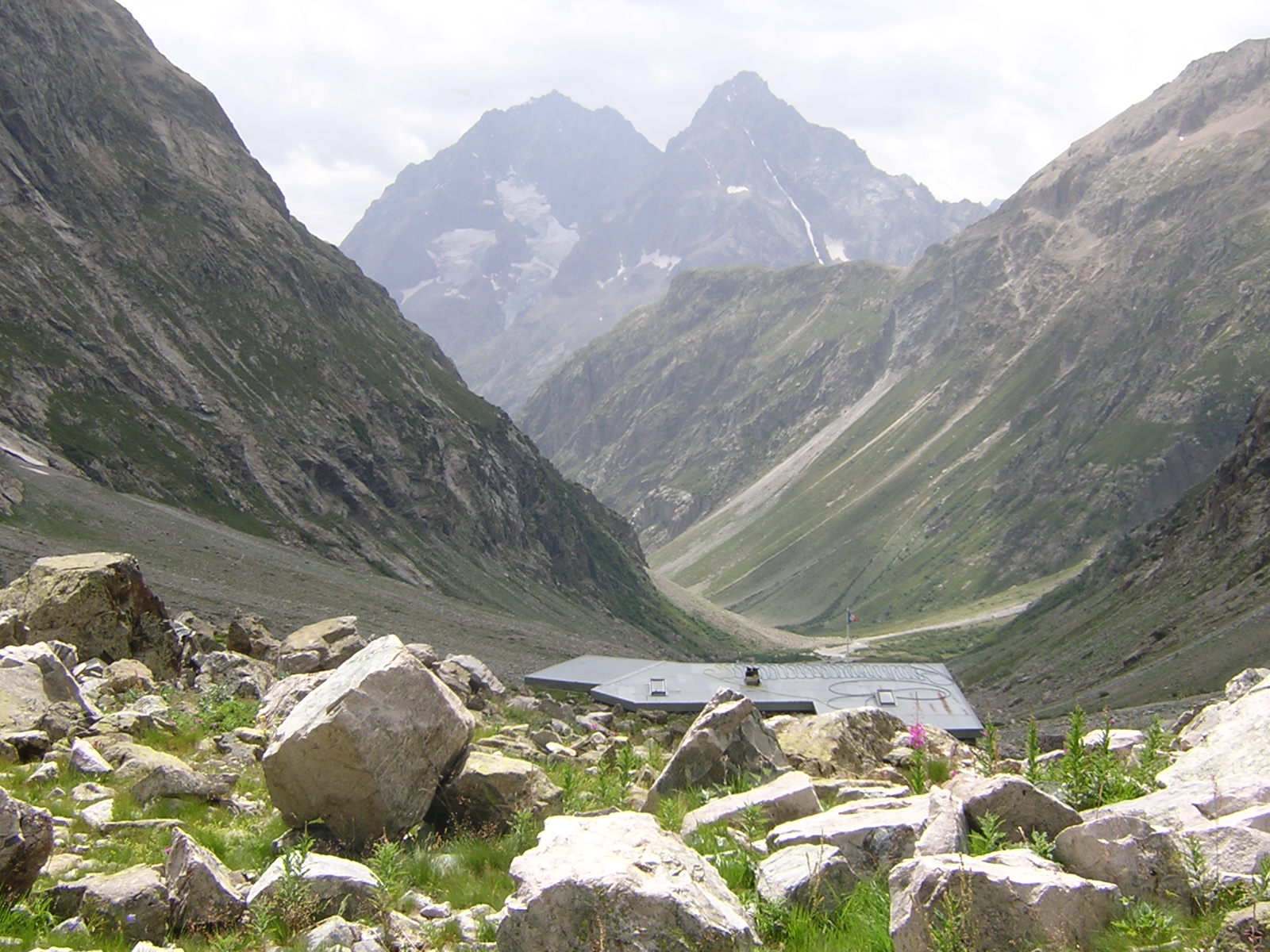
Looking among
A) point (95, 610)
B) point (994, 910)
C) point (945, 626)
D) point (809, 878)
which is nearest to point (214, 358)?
point (95, 610)

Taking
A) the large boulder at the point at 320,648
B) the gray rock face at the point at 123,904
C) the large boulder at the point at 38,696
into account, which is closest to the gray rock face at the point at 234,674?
the large boulder at the point at 320,648

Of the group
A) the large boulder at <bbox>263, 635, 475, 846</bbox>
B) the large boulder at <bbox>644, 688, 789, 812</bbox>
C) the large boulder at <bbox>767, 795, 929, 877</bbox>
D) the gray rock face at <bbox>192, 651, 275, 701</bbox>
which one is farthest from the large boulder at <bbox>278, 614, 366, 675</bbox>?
the large boulder at <bbox>767, 795, 929, 877</bbox>

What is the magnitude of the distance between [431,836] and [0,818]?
4520mm

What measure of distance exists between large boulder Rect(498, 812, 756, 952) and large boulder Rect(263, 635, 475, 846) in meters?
3.75

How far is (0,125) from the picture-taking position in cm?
10288

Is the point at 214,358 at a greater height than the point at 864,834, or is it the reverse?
the point at 214,358

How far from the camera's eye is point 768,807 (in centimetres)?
1110

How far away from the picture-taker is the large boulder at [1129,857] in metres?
7.64

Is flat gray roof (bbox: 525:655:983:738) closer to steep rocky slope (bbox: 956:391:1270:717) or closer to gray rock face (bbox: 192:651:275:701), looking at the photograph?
gray rock face (bbox: 192:651:275:701)

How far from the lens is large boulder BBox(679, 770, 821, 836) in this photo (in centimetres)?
1103

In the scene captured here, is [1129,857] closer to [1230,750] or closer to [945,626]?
[1230,750]

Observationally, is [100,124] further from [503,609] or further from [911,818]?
[911,818]

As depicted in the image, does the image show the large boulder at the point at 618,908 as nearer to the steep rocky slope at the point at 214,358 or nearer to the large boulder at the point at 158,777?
the large boulder at the point at 158,777

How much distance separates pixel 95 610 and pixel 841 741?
18.8 meters
